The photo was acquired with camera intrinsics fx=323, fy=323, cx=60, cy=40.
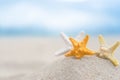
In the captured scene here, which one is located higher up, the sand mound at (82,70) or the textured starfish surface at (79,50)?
the textured starfish surface at (79,50)

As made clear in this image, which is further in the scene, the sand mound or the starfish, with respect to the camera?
the starfish

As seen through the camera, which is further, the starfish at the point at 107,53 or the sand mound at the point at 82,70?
the starfish at the point at 107,53

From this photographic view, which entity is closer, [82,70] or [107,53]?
[82,70]

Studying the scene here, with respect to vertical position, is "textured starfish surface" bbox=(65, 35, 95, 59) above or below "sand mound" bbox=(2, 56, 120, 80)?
above

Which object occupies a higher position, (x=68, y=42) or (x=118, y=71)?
(x=68, y=42)

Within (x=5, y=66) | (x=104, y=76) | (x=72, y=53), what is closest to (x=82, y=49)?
(x=72, y=53)

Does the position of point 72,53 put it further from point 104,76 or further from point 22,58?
point 22,58

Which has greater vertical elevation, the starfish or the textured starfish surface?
the textured starfish surface

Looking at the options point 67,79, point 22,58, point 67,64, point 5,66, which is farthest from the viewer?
point 22,58
